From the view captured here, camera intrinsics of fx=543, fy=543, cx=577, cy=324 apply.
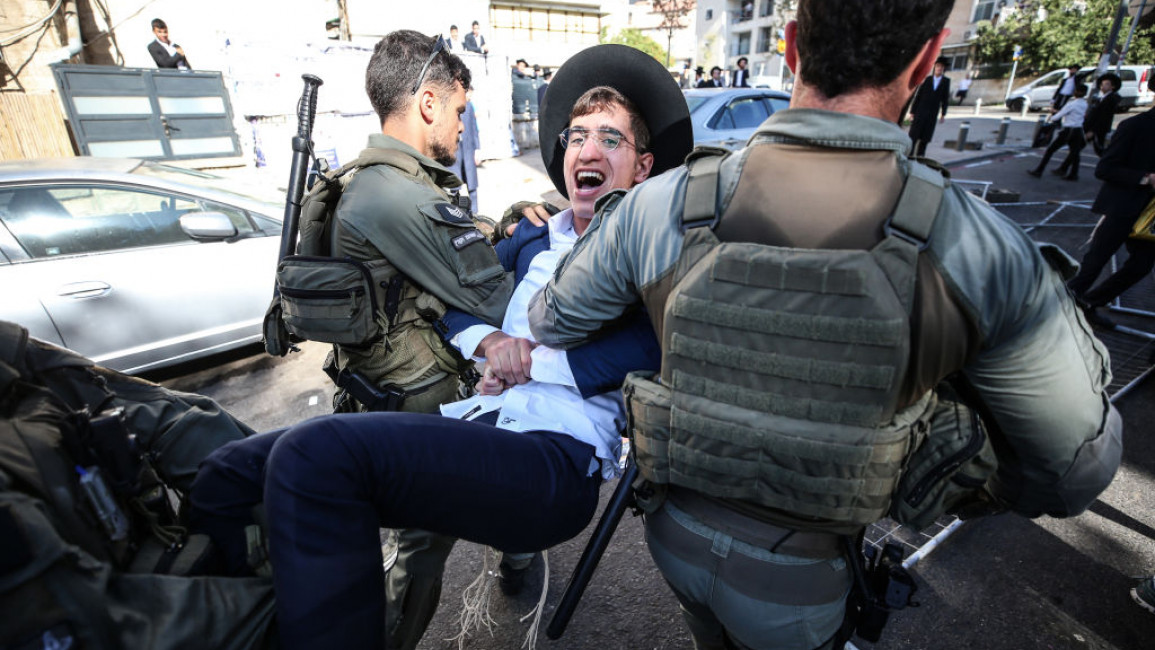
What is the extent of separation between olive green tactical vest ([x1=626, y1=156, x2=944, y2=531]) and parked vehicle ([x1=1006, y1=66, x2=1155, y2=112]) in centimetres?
Result: 2541

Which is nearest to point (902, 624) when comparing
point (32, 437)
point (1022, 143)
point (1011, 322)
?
point (1011, 322)

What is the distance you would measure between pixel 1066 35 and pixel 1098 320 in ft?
113

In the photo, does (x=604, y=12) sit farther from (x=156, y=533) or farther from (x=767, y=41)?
(x=156, y=533)

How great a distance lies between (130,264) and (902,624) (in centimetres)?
454

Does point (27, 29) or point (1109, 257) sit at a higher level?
point (27, 29)

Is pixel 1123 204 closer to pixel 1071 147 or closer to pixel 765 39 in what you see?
pixel 1071 147

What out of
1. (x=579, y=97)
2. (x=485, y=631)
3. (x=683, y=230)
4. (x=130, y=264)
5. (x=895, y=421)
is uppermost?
(x=579, y=97)

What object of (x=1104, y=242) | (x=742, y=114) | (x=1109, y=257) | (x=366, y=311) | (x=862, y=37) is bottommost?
(x=1109, y=257)

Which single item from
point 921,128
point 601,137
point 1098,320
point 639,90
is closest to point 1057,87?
point 921,128

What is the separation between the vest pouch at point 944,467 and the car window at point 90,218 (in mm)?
4295

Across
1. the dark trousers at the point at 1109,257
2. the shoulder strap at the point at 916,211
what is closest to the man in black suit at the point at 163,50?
the shoulder strap at the point at 916,211

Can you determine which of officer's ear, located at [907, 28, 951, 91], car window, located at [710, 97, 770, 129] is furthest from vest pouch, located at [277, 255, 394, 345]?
car window, located at [710, 97, 770, 129]

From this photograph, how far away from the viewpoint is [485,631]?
2062mm

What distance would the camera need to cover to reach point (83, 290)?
10.7ft
